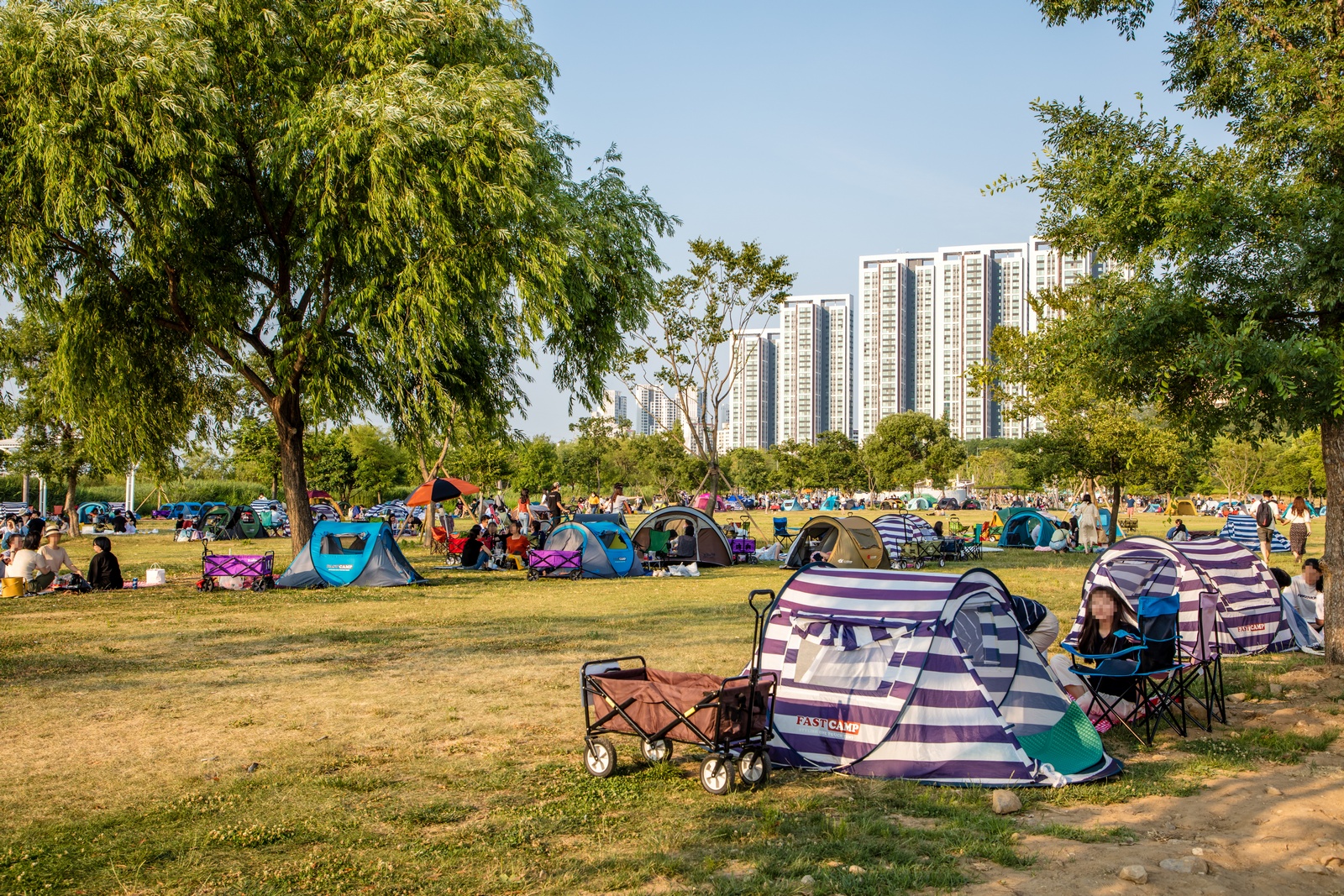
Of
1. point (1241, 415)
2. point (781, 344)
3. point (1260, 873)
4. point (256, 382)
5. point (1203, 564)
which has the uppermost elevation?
point (781, 344)

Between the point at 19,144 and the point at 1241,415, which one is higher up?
the point at 19,144

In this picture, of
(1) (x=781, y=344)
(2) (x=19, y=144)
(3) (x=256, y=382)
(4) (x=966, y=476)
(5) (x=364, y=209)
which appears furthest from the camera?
(1) (x=781, y=344)

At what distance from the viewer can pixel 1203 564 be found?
11.0 m

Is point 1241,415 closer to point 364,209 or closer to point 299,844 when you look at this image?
point 299,844

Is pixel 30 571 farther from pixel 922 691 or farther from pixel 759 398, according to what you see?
pixel 759 398

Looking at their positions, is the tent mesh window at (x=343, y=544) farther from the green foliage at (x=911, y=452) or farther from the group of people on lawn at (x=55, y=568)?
the green foliage at (x=911, y=452)

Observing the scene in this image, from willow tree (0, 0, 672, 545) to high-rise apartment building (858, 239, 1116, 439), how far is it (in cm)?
11051

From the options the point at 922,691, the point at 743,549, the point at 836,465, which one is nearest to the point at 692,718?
the point at 922,691

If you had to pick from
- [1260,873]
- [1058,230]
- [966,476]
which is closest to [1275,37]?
[1058,230]

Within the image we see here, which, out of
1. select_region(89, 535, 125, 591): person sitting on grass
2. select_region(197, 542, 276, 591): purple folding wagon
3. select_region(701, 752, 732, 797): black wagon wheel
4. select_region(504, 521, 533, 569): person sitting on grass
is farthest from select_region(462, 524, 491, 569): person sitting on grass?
select_region(701, 752, 732, 797): black wagon wheel

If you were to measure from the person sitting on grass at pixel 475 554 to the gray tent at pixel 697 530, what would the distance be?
3.35 metres

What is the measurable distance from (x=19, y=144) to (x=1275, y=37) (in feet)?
57.7

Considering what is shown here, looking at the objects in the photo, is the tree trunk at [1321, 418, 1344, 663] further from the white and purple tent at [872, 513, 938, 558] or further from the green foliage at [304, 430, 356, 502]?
the green foliage at [304, 430, 356, 502]

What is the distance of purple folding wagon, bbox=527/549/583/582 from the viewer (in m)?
19.7
